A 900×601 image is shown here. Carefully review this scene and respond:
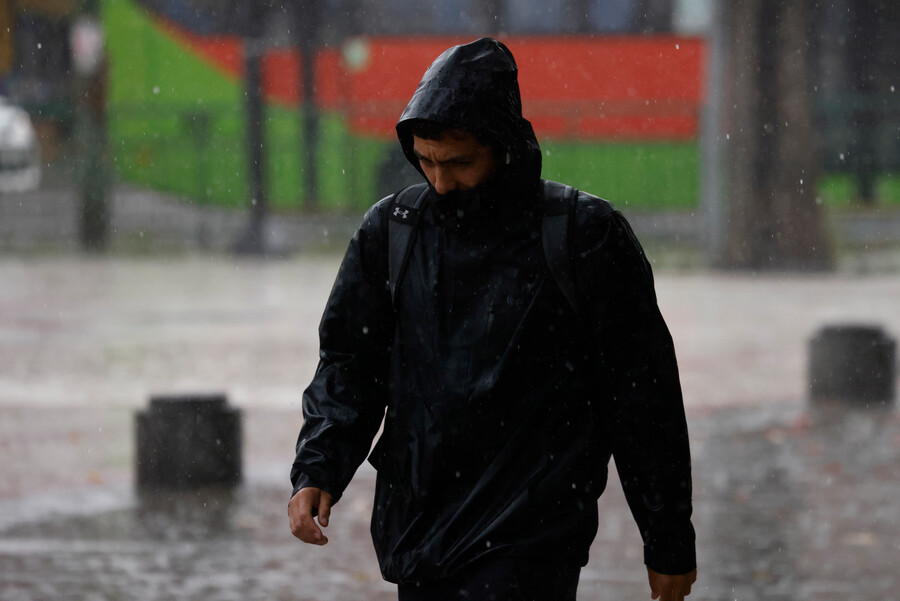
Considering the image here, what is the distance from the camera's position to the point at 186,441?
796 centimetres

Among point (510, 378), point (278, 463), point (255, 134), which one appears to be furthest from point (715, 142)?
point (510, 378)

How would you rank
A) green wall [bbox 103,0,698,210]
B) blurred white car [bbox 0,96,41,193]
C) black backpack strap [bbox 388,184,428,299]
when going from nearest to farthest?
black backpack strap [bbox 388,184,428,299]
green wall [bbox 103,0,698,210]
blurred white car [bbox 0,96,41,193]

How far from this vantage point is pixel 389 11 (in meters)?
24.6

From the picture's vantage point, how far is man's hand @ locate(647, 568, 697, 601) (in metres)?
3.07

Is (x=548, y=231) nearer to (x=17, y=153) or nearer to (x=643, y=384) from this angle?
(x=643, y=384)

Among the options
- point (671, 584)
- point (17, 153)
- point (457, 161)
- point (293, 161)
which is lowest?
point (17, 153)

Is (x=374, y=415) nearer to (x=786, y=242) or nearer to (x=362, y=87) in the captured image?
(x=786, y=242)

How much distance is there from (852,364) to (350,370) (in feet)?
26.1

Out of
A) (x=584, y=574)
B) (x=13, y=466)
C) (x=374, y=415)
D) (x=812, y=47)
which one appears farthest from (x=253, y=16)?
(x=374, y=415)

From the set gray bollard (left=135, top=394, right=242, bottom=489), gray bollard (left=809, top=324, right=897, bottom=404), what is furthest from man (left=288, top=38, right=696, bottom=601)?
gray bollard (left=809, top=324, right=897, bottom=404)

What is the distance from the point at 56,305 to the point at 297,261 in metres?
4.91

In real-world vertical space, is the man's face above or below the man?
above

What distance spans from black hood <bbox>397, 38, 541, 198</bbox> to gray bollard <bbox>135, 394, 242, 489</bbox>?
16.4ft

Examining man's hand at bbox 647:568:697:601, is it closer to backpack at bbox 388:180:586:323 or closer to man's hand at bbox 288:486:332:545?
backpack at bbox 388:180:586:323
